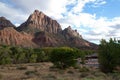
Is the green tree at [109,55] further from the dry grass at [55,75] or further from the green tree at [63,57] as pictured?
the green tree at [63,57]

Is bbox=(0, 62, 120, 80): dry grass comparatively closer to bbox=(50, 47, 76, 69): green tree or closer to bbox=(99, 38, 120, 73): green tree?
bbox=(99, 38, 120, 73): green tree

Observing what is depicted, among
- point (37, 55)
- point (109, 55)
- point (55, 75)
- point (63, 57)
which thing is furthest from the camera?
point (37, 55)

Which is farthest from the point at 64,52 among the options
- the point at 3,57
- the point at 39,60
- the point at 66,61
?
the point at 39,60

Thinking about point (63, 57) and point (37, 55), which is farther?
point (37, 55)

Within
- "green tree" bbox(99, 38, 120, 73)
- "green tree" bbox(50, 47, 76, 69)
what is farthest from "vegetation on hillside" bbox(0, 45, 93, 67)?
"green tree" bbox(99, 38, 120, 73)

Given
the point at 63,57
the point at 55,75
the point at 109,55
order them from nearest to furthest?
the point at 55,75 < the point at 109,55 < the point at 63,57

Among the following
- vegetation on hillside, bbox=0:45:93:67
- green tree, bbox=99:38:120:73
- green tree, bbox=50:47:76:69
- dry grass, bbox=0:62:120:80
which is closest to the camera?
dry grass, bbox=0:62:120:80

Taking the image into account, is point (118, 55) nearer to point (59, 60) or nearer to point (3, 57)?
point (59, 60)

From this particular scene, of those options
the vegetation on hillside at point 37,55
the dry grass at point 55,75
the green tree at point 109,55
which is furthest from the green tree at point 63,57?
the dry grass at point 55,75

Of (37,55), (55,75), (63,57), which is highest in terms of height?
(37,55)

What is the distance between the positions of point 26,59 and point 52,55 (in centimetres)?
3737

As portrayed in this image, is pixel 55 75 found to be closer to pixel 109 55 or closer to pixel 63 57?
pixel 109 55

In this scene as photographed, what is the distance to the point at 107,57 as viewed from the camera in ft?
141

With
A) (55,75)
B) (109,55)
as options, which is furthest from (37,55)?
(55,75)
